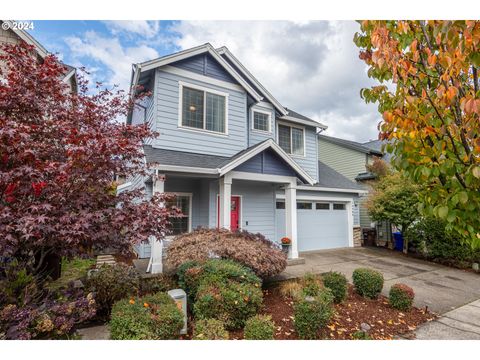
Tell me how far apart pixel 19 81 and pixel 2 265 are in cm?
247

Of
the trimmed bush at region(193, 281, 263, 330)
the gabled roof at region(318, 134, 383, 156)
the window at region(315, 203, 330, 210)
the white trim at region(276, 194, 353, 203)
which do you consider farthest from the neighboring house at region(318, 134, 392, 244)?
the trimmed bush at region(193, 281, 263, 330)

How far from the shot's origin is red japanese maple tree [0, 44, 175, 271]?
3.13 m

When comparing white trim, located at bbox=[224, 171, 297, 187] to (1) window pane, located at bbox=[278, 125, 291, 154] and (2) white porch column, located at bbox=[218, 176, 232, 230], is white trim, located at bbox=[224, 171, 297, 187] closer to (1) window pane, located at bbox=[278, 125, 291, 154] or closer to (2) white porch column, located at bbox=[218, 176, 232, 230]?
(2) white porch column, located at bbox=[218, 176, 232, 230]

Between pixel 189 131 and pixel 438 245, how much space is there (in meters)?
9.90

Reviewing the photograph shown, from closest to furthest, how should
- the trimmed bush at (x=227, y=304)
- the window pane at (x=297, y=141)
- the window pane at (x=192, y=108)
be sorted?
the trimmed bush at (x=227, y=304), the window pane at (x=192, y=108), the window pane at (x=297, y=141)

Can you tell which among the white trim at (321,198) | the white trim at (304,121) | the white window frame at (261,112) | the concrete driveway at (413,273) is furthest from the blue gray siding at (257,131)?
the concrete driveway at (413,273)

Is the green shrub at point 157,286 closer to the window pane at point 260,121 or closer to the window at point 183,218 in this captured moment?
the window at point 183,218

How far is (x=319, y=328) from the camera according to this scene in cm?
383

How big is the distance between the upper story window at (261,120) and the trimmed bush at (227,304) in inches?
295

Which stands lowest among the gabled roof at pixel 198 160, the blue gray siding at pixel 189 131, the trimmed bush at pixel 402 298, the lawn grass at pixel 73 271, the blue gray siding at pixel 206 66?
the trimmed bush at pixel 402 298

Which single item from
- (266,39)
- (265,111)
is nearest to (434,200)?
(266,39)

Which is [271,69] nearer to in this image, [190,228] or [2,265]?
[190,228]

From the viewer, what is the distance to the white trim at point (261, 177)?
7898mm

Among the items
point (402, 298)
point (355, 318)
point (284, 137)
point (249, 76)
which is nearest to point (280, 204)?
point (284, 137)
